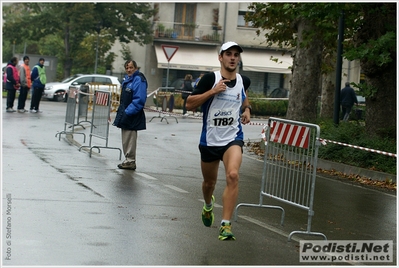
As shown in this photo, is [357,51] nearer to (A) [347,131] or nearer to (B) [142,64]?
(A) [347,131]

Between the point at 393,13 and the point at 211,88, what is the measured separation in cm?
985

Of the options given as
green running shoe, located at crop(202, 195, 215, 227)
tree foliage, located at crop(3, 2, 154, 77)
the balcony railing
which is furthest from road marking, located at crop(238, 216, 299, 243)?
the balcony railing

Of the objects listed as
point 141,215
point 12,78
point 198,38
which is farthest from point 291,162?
point 198,38

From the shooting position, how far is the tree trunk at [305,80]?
78.3 ft

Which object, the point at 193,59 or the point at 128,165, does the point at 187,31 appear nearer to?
the point at 193,59

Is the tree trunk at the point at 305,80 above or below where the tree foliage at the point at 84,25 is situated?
below

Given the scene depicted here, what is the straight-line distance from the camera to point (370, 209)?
11844 millimetres

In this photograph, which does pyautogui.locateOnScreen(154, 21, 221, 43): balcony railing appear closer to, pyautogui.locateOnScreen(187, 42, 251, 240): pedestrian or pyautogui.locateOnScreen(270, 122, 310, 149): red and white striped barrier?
pyautogui.locateOnScreen(270, 122, 310, 149): red and white striped barrier

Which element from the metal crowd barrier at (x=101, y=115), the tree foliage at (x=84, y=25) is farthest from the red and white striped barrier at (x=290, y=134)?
the tree foliage at (x=84, y=25)

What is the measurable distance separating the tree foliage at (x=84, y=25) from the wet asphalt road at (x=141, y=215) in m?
39.7

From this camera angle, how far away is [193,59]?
61.0 meters

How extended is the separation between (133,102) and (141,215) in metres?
4.66

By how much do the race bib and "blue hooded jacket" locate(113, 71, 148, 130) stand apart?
18.0ft

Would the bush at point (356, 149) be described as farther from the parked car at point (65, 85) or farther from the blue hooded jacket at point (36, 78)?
the parked car at point (65, 85)
